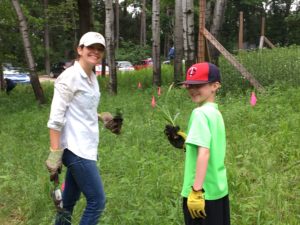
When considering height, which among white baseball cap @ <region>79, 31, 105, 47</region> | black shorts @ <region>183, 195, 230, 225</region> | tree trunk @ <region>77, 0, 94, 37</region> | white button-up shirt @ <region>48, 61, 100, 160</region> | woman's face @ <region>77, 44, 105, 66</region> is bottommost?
black shorts @ <region>183, 195, 230, 225</region>

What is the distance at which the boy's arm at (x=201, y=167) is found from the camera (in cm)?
289

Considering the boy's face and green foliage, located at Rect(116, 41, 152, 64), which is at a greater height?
the boy's face

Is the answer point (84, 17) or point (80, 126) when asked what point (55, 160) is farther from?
point (84, 17)

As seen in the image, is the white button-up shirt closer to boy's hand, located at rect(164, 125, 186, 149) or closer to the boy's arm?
boy's hand, located at rect(164, 125, 186, 149)

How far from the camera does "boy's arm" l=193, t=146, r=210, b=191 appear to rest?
289cm

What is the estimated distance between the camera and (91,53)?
3727mm

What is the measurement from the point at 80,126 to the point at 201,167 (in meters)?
1.22

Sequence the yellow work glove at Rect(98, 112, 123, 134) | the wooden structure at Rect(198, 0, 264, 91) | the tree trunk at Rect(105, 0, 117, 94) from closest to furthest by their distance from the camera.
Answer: the yellow work glove at Rect(98, 112, 123, 134) < the wooden structure at Rect(198, 0, 264, 91) < the tree trunk at Rect(105, 0, 117, 94)

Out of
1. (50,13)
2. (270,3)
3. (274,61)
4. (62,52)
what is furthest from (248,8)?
(274,61)

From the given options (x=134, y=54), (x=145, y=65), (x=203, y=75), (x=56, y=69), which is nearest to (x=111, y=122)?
(x=203, y=75)

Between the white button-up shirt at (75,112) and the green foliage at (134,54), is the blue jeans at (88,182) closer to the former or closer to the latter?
the white button-up shirt at (75,112)

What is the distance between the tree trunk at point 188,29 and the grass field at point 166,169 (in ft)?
8.25

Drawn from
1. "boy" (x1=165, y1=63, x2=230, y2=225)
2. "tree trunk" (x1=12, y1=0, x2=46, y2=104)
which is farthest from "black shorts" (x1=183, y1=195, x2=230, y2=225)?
"tree trunk" (x1=12, y1=0, x2=46, y2=104)

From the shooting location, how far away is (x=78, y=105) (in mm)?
3686
